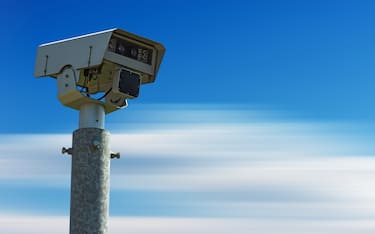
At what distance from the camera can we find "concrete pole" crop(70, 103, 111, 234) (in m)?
12.3

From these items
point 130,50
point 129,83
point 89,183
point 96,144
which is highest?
point 130,50

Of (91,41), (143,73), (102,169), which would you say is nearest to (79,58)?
(91,41)

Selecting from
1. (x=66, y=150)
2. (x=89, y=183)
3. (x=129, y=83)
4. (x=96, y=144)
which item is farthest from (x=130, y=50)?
(x=89, y=183)

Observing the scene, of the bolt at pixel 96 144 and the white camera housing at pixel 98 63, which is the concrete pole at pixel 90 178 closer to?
the bolt at pixel 96 144

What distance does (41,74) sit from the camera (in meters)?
13.3

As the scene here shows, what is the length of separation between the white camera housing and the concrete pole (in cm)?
60

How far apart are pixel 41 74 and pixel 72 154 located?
1911 millimetres

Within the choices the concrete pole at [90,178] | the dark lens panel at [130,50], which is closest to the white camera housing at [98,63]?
the dark lens panel at [130,50]

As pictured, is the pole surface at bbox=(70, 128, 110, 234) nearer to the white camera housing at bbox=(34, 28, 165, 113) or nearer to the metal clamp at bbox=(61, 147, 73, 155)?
the metal clamp at bbox=(61, 147, 73, 155)

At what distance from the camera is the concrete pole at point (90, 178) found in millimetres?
12289

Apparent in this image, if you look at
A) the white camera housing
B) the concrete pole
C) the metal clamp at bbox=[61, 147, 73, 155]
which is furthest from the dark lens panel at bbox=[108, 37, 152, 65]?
the metal clamp at bbox=[61, 147, 73, 155]

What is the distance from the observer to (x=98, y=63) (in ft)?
41.0

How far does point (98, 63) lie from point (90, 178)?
7.60ft

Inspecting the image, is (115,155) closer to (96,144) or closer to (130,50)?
(96,144)
